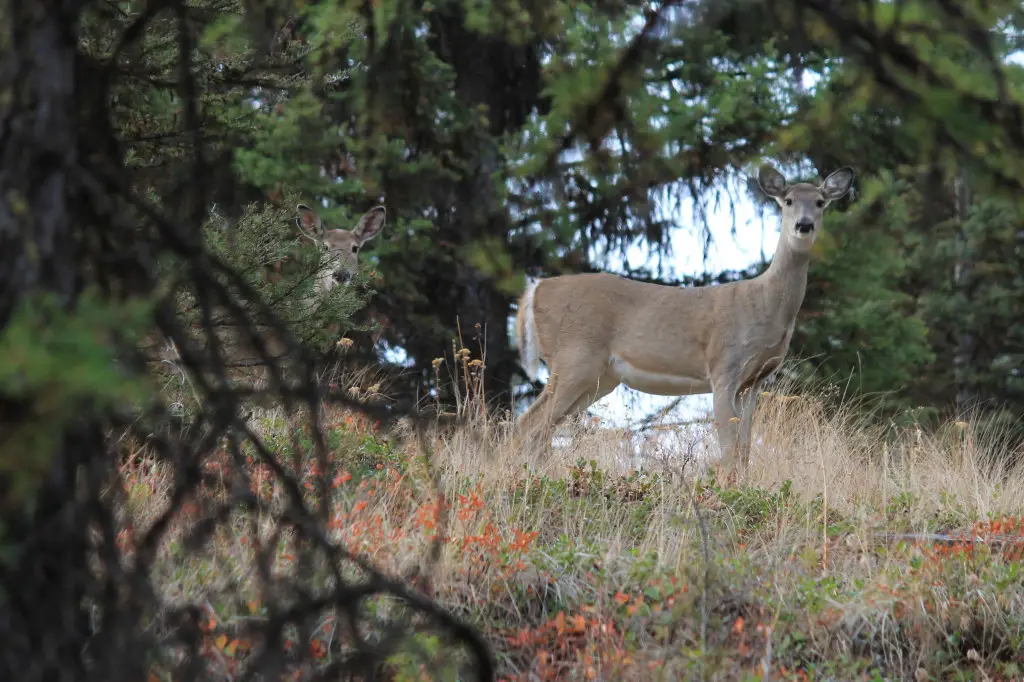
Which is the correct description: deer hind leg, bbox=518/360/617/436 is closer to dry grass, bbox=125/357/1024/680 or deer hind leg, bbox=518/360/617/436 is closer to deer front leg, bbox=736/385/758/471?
deer front leg, bbox=736/385/758/471

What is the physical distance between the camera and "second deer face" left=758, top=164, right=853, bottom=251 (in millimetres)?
9391

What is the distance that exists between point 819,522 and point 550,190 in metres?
4.30

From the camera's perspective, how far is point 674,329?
9.84 meters

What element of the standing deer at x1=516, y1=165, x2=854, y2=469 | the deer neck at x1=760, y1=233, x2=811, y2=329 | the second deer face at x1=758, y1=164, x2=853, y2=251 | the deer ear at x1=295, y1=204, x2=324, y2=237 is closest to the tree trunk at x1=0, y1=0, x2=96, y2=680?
the standing deer at x1=516, y1=165, x2=854, y2=469

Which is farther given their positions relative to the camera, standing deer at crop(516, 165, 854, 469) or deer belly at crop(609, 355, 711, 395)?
deer belly at crop(609, 355, 711, 395)

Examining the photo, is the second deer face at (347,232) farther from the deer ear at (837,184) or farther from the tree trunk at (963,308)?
the tree trunk at (963,308)

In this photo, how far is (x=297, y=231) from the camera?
12117 millimetres

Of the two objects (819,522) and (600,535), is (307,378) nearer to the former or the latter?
(600,535)

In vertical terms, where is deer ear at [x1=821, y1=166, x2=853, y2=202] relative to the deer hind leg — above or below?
above

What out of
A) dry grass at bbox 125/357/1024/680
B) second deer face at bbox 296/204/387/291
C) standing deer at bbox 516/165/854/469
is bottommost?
dry grass at bbox 125/357/1024/680

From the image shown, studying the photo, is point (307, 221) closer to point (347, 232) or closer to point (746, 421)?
point (347, 232)

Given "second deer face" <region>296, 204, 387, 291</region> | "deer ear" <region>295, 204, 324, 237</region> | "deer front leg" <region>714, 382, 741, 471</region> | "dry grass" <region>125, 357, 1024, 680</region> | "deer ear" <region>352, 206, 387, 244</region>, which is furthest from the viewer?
"deer ear" <region>352, 206, 387, 244</region>

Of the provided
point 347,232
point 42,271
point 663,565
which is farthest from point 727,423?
point 42,271

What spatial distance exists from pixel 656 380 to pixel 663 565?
495cm
